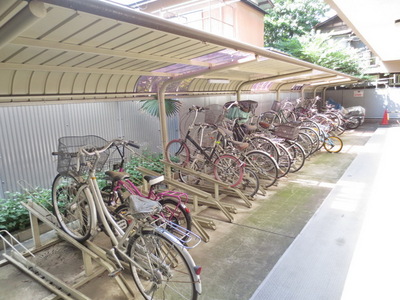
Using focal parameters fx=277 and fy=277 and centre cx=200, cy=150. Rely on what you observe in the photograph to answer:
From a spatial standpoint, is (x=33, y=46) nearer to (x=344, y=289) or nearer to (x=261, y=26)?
(x=344, y=289)

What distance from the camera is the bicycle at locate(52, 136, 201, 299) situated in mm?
2088

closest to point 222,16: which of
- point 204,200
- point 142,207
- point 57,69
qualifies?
point 204,200

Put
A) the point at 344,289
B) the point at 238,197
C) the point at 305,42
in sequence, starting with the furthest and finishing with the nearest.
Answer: the point at 305,42, the point at 238,197, the point at 344,289

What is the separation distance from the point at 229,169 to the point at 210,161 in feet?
1.19

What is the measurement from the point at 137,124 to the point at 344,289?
440 cm

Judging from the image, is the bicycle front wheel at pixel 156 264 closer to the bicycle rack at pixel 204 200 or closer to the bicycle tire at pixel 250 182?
the bicycle rack at pixel 204 200

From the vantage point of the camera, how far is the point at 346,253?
2.78 m

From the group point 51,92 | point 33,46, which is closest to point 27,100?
point 51,92

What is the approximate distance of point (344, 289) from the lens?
7.48 feet

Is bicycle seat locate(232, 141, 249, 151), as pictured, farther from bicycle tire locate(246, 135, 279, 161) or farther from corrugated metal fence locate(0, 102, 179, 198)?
corrugated metal fence locate(0, 102, 179, 198)

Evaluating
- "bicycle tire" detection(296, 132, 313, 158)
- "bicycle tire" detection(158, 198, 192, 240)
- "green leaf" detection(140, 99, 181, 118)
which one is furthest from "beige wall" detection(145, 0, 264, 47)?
"bicycle tire" detection(158, 198, 192, 240)

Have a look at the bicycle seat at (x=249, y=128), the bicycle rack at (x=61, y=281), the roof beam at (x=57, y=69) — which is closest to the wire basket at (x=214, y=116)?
the bicycle seat at (x=249, y=128)

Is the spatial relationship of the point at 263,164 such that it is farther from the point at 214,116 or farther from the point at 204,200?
the point at 204,200

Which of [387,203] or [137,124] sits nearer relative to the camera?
[387,203]
